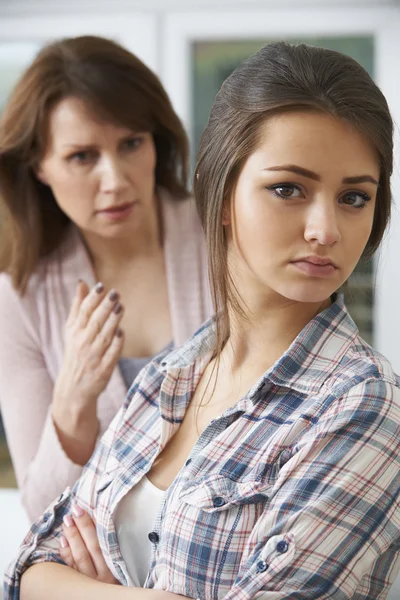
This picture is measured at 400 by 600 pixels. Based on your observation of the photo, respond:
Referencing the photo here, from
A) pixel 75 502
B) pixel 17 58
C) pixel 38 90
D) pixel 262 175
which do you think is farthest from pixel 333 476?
pixel 17 58

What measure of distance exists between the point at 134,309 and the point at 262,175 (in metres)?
0.84

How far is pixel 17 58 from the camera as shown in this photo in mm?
2660

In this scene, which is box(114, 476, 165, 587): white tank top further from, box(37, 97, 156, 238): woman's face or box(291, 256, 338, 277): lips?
box(37, 97, 156, 238): woman's face

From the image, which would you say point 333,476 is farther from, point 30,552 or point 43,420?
point 43,420

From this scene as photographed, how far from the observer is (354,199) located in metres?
0.95

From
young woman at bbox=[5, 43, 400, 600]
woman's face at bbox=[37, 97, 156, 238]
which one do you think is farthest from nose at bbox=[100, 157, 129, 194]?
young woman at bbox=[5, 43, 400, 600]

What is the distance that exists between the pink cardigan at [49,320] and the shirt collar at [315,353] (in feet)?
2.17

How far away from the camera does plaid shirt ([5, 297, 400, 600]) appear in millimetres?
881

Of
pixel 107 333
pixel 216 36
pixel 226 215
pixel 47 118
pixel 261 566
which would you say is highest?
pixel 216 36

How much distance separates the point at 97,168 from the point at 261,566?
3.02 ft

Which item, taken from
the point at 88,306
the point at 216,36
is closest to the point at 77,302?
the point at 88,306

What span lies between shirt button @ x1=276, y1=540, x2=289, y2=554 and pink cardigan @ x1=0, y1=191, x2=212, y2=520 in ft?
2.58

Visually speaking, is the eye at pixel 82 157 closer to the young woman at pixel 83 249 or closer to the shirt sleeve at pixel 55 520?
the young woman at pixel 83 249

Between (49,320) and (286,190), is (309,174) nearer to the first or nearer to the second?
(286,190)
